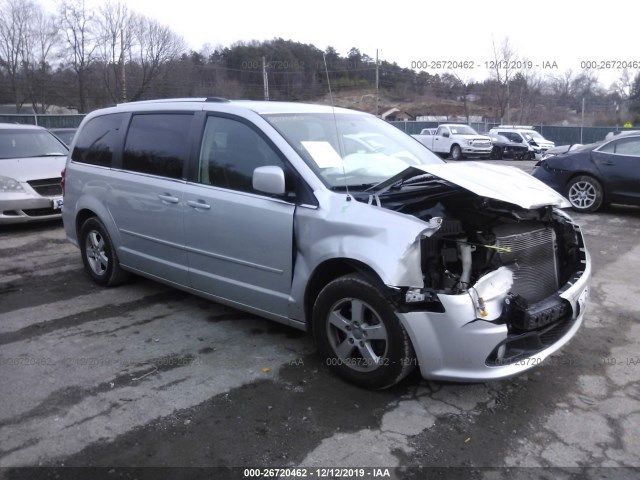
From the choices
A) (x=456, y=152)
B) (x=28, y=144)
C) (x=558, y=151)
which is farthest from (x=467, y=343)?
(x=456, y=152)

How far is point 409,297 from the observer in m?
3.07

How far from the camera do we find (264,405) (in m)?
3.30

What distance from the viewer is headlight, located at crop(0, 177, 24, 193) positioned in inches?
318

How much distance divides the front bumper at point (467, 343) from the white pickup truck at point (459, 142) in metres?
22.6

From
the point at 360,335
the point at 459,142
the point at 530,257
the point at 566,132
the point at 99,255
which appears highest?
the point at 566,132

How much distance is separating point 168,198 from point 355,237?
6.26 feet

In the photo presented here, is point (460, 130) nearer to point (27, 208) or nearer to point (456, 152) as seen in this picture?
point (456, 152)

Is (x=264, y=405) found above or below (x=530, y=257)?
below

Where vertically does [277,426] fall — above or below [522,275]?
below

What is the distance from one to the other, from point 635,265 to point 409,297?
474 centimetres

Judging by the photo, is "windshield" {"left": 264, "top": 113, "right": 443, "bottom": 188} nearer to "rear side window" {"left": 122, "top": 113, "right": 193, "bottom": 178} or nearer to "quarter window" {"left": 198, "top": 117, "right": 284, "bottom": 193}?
"quarter window" {"left": 198, "top": 117, "right": 284, "bottom": 193}

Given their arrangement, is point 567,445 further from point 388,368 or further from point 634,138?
point 634,138

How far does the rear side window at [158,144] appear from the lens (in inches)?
176

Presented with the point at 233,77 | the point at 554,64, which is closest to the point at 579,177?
the point at 554,64
